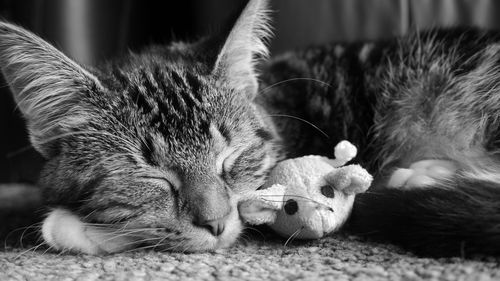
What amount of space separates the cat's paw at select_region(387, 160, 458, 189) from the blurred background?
63 cm

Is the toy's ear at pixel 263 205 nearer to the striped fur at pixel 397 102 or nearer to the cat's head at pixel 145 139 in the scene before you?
the cat's head at pixel 145 139

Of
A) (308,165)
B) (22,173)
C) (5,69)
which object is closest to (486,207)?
(308,165)

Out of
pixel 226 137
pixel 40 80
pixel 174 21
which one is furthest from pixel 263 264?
pixel 174 21

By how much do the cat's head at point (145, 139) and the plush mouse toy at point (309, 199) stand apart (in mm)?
65

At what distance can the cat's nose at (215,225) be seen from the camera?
102 cm

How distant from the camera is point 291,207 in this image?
1058mm

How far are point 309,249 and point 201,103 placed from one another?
1.25ft

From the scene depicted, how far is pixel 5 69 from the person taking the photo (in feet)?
3.65

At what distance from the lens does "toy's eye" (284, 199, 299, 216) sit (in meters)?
1.05

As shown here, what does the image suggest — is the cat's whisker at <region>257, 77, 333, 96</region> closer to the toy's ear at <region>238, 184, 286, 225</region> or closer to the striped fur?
the striped fur

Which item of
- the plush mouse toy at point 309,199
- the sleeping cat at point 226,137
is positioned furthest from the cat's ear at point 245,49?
the plush mouse toy at point 309,199

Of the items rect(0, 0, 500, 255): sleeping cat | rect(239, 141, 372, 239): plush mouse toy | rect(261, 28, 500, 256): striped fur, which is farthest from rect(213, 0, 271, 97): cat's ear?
rect(239, 141, 372, 239): plush mouse toy

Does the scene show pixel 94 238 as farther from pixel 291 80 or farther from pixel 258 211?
pixel 291 80

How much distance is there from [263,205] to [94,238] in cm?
36
